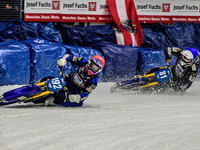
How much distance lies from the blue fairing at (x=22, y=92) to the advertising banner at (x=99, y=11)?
5997 millimetres

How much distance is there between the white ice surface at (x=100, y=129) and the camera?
12.0ft

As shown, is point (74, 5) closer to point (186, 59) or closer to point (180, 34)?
point (180, 34)

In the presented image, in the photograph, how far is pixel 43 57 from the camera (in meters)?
8.98

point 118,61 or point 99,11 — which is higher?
point 99,11

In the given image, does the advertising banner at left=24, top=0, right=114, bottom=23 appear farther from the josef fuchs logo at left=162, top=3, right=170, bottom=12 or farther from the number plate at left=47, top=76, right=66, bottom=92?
the number plate at left=47, top=76, right=66, bottom=92

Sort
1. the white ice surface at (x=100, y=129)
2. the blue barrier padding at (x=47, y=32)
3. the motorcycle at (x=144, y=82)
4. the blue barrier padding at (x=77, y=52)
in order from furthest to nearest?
the blue barrier padding at (x=47, y=32), the blue barrier padding at (x=77, y=52), the motorcycle at (x=144, y=82), the white ice surface at (x=100, y=129)

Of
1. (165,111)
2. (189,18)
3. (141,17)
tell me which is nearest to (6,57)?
(165,111)

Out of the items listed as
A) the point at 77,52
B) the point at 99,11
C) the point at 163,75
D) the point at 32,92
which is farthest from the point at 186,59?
the point at 32,92

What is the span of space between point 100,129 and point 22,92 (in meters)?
1.58

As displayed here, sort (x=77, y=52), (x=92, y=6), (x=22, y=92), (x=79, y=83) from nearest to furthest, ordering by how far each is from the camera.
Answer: (x=22, y=92) < (x=79, y=83) < (x=77, y=52) < (x=92, y=6)

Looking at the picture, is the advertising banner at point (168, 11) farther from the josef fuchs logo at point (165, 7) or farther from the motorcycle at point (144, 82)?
the motorcycle at point (144, 82)

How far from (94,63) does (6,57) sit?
9.39ft

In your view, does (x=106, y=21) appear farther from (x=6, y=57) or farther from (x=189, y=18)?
(x=6, y=57)

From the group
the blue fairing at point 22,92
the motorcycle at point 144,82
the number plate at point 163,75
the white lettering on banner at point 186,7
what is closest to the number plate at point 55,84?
the blue fairing at point 22,92
